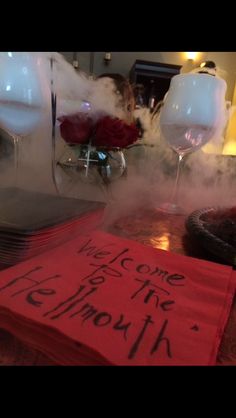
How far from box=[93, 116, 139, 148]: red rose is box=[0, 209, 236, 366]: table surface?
0.13 meters

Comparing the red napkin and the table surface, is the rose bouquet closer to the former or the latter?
the table surface

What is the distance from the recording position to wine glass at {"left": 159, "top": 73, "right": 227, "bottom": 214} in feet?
1.80

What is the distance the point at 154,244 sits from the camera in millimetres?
370

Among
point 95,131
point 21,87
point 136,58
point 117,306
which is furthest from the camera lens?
point 136,58

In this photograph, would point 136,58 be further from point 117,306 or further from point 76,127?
point 117,306

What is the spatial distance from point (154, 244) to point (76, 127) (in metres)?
0.27

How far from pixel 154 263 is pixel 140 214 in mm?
251

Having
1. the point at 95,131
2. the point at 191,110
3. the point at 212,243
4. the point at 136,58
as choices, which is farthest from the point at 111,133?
the point at 136,58

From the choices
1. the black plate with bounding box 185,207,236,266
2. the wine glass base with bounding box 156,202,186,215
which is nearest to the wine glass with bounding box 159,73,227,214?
the wine glass base with bounding box 156,202,186,215

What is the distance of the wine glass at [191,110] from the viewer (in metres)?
0.55
